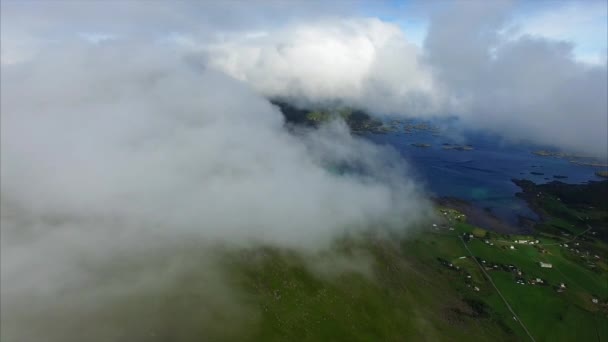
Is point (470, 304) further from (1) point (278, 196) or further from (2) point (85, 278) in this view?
(2) point (85, 278)

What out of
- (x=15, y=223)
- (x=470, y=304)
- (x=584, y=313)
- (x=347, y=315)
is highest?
(x=584, y=313)

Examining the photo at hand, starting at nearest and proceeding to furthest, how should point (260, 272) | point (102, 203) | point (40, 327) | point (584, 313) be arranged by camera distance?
point (40, 327) < point (584, 313) < point (260, 272) < point (102, 203)

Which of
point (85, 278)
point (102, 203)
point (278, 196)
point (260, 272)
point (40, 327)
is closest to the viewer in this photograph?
point (40, 327)

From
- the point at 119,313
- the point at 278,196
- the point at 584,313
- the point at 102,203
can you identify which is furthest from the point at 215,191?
the point at 584,313

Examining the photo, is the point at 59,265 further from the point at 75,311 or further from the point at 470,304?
the point at 470,304

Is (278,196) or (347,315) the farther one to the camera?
(278,196)

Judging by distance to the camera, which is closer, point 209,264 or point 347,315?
point 347,315

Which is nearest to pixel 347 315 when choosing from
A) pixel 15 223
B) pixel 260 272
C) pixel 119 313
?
pixel 260 272

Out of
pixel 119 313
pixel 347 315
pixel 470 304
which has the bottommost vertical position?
pixel 119 313

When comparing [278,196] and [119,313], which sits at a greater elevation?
[278,196]
